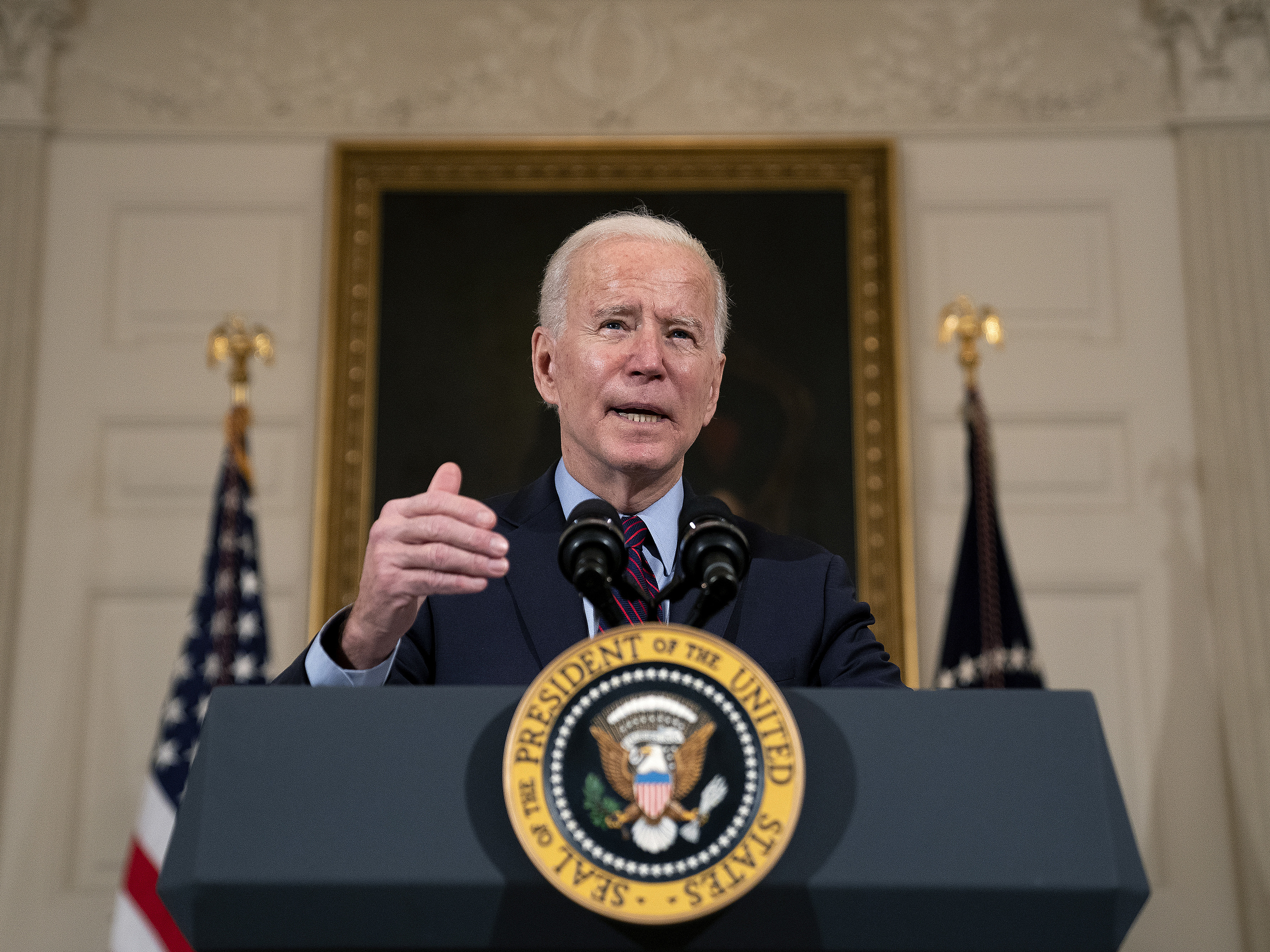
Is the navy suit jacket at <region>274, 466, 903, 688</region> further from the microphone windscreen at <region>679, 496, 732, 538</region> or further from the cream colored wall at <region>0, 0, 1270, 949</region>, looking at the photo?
the cream colored wall at <region>0, 0, 1270, 949</region>

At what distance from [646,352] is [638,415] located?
0.10 meters

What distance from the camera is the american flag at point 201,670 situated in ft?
12.6

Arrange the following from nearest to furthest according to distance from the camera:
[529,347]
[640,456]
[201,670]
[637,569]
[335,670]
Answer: [335,670], [637,569], [640,456], [201,670], [529,347]

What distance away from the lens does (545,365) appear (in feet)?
7.34

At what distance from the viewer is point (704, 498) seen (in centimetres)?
138

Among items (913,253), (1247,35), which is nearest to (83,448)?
(913,253)

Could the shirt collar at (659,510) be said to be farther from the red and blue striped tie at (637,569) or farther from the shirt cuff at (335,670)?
the shirt cuff at (335,670)

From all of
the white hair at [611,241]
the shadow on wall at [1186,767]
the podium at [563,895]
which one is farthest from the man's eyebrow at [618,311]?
the shadow on wall at [1186,767]

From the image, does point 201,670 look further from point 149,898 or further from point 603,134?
point 603,134

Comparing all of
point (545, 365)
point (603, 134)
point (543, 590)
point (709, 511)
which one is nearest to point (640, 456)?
point (543, 590)

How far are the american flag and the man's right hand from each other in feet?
8.82

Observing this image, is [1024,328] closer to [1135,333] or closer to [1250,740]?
[1135,333]

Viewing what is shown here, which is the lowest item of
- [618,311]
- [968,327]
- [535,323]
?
[618,311]

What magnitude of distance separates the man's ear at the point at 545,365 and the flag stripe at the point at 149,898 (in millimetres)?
2497
